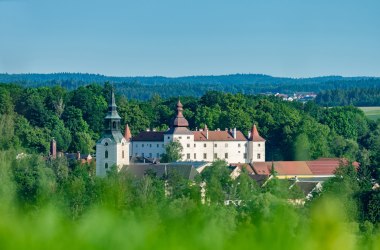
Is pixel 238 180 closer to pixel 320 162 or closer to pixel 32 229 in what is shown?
pixel 320 162

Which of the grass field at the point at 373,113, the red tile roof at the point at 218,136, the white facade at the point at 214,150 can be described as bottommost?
the white facade at the point at 214,150

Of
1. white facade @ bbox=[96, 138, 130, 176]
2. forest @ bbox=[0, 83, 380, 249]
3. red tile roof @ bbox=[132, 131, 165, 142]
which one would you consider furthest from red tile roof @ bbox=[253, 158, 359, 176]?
white facade @ bbox=[96, 138, 130, 176]

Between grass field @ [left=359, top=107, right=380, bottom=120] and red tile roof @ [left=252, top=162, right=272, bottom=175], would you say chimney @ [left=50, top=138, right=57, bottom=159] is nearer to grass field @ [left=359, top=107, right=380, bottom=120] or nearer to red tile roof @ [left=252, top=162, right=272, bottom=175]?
red tile roof @ [left=252, top=162, right=272, bottom=175]

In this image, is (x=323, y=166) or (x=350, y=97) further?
(x=350, y=97)

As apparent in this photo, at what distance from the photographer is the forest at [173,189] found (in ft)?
7.77

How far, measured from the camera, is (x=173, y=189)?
3659 centimetres

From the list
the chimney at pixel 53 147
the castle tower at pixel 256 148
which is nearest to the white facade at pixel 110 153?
the chimney at pixel 53 147

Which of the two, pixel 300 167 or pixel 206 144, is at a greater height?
pixel 206 144

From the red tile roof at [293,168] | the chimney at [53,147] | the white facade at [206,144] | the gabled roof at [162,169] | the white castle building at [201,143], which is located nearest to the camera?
the gabled roof at [162,169]

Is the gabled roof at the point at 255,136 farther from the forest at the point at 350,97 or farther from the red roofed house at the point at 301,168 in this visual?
the forest at the point at 350,97

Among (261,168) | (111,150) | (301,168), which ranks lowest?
(301,168)

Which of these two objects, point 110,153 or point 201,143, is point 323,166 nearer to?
point 201,143

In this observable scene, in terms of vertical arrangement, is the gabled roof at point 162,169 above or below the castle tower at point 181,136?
below

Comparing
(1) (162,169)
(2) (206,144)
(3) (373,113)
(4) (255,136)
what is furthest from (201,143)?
(3) (373,113)
